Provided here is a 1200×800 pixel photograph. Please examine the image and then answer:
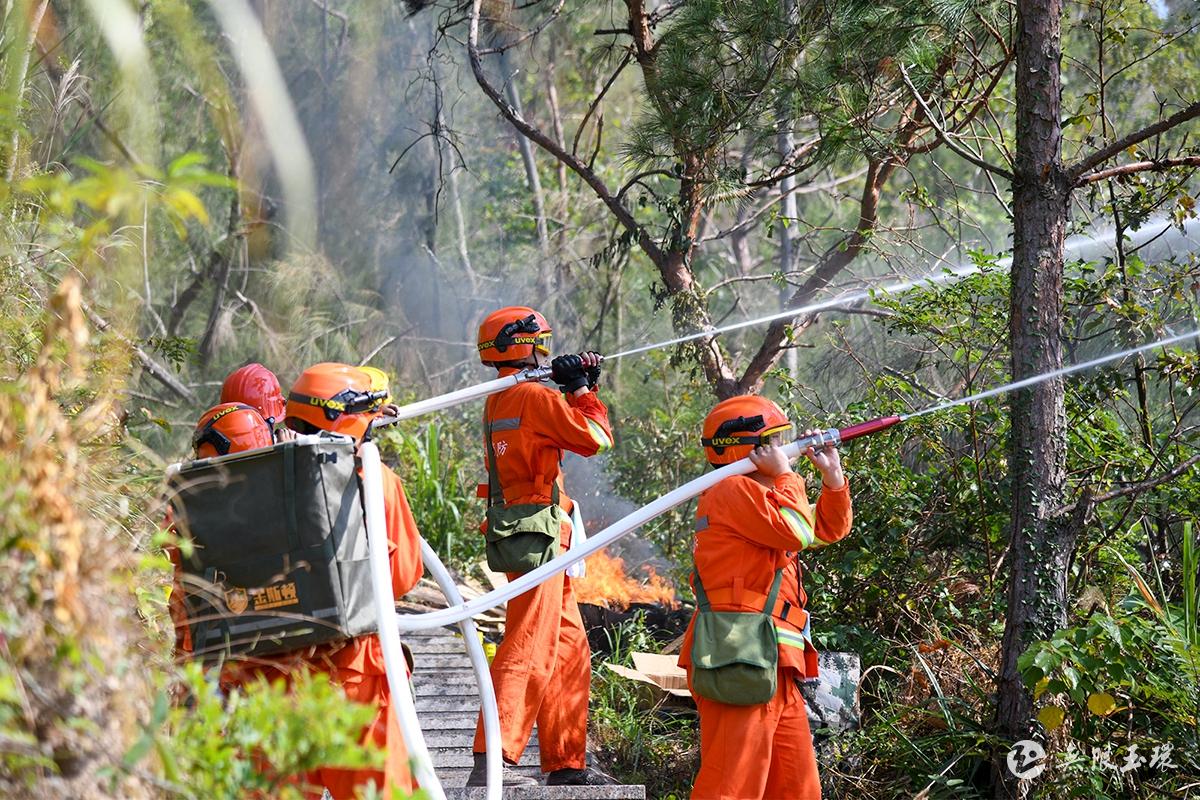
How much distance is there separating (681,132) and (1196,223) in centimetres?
436

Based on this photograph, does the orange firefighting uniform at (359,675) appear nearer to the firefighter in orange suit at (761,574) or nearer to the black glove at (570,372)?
the firefighter in orange suit at (761,574)

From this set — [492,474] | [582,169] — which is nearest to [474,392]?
[492,474]

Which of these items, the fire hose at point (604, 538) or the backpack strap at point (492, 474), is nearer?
the fire hose at point (604, 538)

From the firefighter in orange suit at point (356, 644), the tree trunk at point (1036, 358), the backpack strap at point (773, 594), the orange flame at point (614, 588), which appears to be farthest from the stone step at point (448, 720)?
the tree trunk at point (1036, 358)

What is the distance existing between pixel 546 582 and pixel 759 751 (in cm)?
131

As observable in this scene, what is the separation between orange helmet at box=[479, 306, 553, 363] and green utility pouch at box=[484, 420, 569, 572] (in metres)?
0.33

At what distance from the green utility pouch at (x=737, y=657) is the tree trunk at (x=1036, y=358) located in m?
1.36

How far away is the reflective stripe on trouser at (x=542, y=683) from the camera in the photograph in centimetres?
545

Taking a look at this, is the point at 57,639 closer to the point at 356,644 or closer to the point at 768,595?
the point at 356,644

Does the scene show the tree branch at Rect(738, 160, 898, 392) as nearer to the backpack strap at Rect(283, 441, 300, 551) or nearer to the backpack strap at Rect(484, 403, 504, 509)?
the backpack strap at Rect(484, 403, 504, 509)

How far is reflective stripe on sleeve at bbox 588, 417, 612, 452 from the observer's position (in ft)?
18.9

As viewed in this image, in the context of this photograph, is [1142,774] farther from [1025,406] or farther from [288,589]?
[288,589]

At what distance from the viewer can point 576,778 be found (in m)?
5.52

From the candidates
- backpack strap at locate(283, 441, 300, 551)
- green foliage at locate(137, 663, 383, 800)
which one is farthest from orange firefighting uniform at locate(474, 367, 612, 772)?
green foliage at locate(137, 663, 383, 800)
